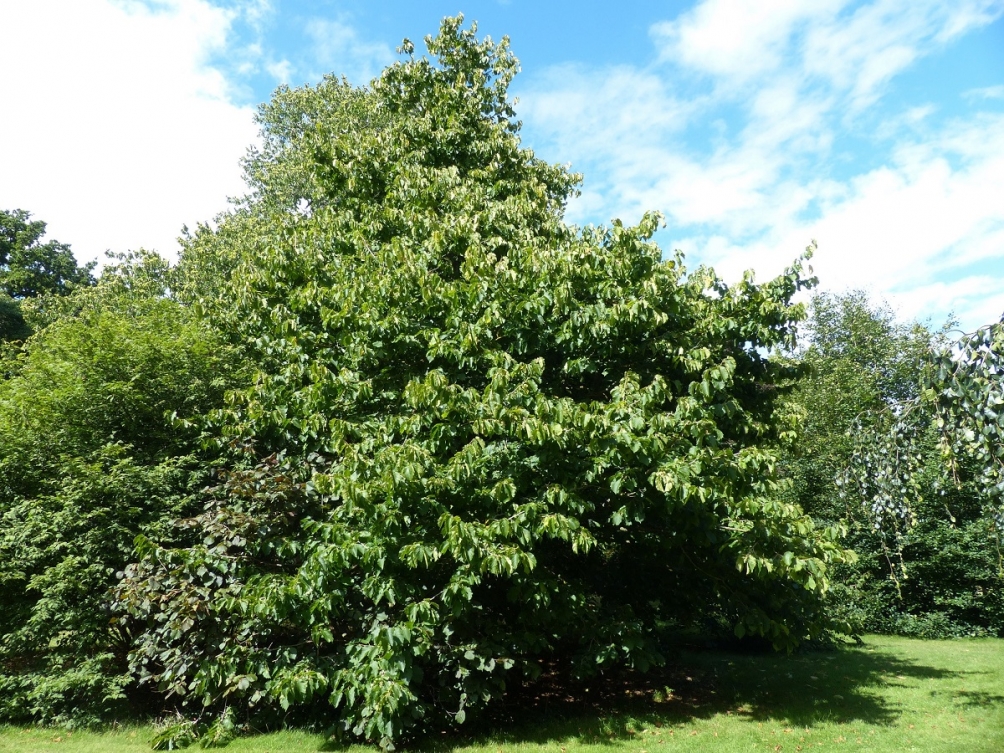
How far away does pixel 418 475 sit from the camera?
6.05 metres

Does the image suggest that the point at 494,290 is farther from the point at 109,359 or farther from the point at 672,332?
the point at 109,359

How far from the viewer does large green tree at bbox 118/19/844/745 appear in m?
6.35

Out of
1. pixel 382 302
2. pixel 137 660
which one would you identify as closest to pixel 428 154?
pixel 382 302

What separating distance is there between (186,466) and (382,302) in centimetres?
369

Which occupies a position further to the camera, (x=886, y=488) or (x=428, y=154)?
(x=428, y=154)

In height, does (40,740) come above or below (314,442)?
below

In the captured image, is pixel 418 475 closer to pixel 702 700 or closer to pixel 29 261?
pixel 702 700

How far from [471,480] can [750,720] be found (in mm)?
4548

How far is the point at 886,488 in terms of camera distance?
5.68 m

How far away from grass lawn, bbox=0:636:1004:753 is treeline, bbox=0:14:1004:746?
492 mm

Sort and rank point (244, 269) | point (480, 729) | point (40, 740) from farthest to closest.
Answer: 1. point (244, 269)
2. point (480, 729)
3. point (40, 740)

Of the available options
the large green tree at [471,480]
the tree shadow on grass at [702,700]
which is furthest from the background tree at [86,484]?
the tree shadow on grass at [702,700]

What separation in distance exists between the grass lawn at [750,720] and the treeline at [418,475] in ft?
1.62

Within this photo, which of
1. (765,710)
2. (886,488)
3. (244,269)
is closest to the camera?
(886,488)
